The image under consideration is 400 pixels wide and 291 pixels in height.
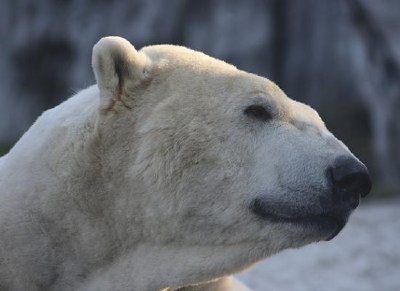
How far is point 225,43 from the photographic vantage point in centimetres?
1673

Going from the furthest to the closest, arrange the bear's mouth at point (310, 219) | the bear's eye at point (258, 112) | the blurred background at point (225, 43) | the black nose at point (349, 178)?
the blurred background at point (225, 43) < the bear's eye at point (258, 112) < the bear's mouth at point (310, 219) < the black nose at point (349, 178)

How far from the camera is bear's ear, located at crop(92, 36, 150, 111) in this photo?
11.2 ft

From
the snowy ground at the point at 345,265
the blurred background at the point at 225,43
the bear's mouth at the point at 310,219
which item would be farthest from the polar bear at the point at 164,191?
the blurred background at the point at 225,43

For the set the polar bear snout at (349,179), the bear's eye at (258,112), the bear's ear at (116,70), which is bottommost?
the polar bear snout at (349,179)

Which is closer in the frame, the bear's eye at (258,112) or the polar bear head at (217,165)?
the polar bear head at (217,165)

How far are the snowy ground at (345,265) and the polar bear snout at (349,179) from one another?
4.92 metres

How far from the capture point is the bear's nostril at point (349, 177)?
3238 millimetres

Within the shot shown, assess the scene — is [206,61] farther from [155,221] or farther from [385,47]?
[385,47]

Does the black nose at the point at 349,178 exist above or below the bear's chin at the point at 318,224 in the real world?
above

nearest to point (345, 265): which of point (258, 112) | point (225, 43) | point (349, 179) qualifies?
point (258, 112)

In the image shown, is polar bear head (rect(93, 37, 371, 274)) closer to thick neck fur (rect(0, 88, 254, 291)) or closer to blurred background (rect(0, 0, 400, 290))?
thick neck fur (rect(0, 88, 254, 291))

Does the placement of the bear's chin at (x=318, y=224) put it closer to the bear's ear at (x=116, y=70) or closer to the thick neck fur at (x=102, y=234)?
the thick neck fur at (x=102, y=234)

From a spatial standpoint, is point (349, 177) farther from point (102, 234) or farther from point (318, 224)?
point (102, 234)

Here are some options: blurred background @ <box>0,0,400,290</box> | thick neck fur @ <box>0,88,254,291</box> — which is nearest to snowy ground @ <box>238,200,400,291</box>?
blurred background @ <box>0,0,400,290</box>
